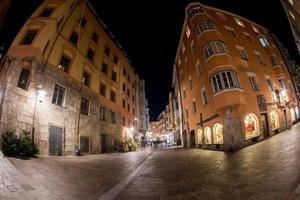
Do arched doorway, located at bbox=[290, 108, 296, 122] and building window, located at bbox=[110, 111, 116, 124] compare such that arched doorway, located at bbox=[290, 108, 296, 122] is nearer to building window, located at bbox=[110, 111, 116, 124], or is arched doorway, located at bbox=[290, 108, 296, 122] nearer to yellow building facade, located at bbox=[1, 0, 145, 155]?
yellow building facade, located at bbox=[1, 0, 145, 155]

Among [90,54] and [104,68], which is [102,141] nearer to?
[104,68]

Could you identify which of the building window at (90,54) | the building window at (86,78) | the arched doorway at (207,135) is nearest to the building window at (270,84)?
the arched doorway at (207,135)

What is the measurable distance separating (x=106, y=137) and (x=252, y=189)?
17.1 m

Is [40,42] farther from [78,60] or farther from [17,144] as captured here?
[17,144]

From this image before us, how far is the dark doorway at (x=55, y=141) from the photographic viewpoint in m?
11.7

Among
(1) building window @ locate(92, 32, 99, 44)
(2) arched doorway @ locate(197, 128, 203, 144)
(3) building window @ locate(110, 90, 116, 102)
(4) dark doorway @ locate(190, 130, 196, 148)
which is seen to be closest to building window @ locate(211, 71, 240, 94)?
(2) arched doorway @ locate(197, 128, 203, 144)

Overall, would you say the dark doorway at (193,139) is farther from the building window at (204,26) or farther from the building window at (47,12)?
the building window at (47,12)

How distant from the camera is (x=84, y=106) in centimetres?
1609

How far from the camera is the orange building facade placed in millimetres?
14616

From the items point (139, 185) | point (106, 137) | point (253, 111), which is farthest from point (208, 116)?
point (139, 185)

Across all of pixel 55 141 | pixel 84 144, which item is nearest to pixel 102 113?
pixel 84 144

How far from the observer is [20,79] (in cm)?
1037

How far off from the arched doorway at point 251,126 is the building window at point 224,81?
3622mm

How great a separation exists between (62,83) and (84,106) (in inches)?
129
